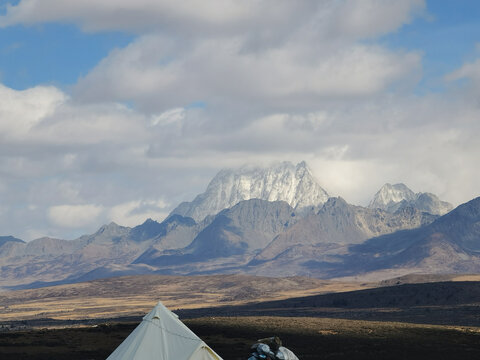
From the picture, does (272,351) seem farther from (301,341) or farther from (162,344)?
(301,341)

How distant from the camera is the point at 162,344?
42.2 m

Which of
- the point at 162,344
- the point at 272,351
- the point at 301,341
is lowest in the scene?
the point at 301,341

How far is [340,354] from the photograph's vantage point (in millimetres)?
77812

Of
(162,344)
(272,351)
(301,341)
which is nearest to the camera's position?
(272,351)

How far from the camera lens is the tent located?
4144 centimetres

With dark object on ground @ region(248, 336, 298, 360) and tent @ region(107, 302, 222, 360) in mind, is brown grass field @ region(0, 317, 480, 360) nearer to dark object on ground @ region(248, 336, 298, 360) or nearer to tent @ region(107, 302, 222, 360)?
tent @ region(107, 302, 222, 360)

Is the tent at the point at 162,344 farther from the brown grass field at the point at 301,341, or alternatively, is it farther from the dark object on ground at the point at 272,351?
the brown grass field at the point at 301,341

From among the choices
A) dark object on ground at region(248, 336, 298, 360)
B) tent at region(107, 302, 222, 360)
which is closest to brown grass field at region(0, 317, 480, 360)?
tent at region(107, 302, 222, 360)

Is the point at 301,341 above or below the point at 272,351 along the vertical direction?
below

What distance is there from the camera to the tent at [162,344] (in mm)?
41438

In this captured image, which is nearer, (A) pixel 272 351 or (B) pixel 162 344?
(A) pixel 272 351

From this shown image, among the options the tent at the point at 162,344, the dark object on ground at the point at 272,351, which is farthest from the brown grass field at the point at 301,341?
the dark object on ground at the point at 272,351

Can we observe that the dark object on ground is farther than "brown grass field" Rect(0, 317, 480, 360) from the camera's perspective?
No

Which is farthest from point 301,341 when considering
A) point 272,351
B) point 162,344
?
point 272,351
